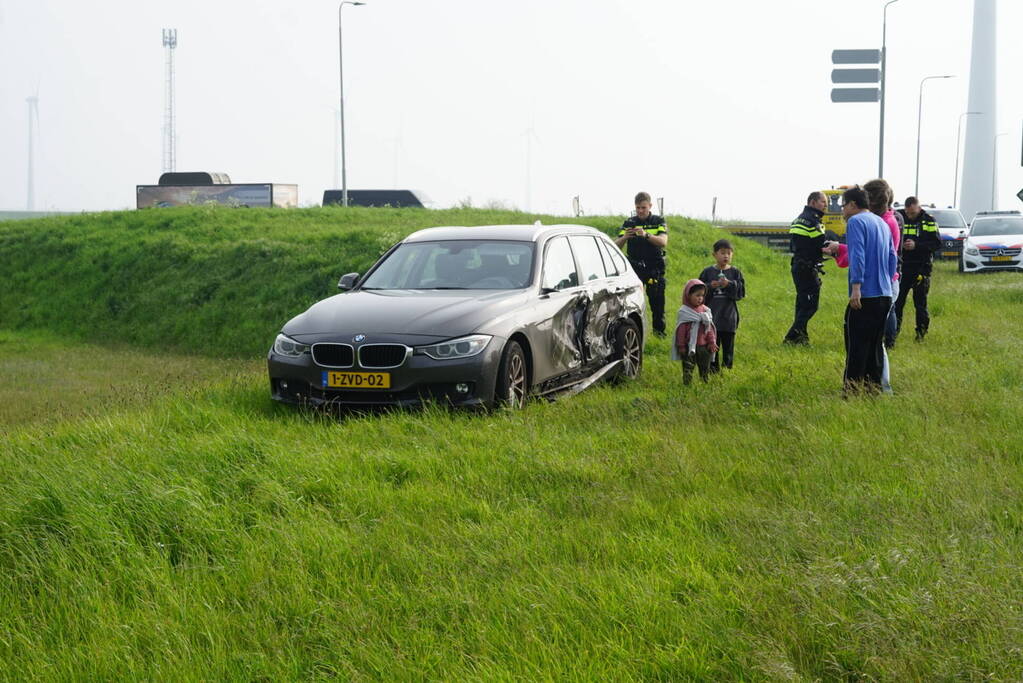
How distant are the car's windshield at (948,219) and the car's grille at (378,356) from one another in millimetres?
28820

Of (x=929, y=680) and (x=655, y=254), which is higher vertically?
(x=655, y=254)

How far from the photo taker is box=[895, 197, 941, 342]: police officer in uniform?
1339 centimetres

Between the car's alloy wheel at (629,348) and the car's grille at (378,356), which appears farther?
the car's alloy wheel at (629,348)

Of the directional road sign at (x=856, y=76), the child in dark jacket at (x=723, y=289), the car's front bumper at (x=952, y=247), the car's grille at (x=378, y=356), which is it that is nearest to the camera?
the car's grille at (x=378, y=356)

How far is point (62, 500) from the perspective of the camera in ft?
18.8

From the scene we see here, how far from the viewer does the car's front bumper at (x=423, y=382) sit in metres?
7.96

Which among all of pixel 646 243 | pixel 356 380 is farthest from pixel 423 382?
pixel 646 243

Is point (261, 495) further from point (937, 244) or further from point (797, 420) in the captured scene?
point (937, 244)

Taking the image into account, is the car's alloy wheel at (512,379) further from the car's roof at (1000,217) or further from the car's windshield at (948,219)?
the car's windshield at (948,219)

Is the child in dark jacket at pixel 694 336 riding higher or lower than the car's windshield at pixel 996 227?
lower

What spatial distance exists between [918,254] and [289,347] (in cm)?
831

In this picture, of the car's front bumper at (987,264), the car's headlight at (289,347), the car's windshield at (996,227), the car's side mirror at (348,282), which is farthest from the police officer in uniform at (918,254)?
the car's windshield at (996,227)

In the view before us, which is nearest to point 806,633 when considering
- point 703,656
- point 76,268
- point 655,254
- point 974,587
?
point 703,656

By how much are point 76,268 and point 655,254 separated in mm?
14985
